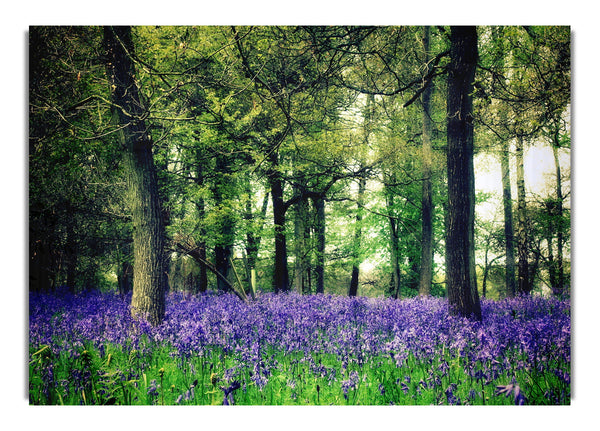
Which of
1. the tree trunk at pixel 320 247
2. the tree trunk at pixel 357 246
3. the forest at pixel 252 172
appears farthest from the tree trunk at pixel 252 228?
the forest at pixel 252 172

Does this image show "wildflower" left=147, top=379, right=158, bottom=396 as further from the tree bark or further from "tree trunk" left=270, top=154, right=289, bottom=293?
"tree trunk" left=270, top=154, right=289, bottom=293

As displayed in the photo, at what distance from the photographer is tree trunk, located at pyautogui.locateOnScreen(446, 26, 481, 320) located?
4.78 meters

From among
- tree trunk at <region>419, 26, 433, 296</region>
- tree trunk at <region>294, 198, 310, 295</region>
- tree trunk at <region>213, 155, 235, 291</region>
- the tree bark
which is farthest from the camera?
tree trunk at <region>294, 198, 310, 295</region>

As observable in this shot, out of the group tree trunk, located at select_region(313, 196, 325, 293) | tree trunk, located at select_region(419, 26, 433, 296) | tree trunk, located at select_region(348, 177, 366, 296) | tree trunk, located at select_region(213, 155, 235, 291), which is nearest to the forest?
tree trunk, located at select_region(419, 26, 433, 296)

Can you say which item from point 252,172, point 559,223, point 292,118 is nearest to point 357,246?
point 252,172

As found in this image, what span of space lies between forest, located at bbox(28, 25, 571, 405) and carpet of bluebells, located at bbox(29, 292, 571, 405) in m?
0.02

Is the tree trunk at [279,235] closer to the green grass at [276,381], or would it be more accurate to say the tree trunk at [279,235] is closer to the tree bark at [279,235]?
the tree bark at [279,235]

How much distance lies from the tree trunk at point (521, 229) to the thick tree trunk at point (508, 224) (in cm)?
9

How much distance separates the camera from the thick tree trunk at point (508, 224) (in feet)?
15.4

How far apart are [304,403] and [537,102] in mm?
3978
